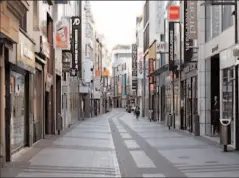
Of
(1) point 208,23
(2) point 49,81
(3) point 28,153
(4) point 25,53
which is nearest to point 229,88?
(1) point 208,23

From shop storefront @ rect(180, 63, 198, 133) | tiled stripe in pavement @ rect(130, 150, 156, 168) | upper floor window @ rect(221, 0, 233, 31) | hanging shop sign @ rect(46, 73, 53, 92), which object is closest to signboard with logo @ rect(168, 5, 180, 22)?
shop storefront @ rect(180, 63, 198, 133)

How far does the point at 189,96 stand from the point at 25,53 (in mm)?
15437

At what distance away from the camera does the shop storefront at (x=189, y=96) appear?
2927 cm

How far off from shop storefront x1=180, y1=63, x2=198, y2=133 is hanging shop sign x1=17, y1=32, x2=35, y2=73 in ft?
39.3

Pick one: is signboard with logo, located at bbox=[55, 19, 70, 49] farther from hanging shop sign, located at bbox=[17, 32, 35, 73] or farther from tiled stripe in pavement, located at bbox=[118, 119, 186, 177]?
tiled stripe in pavement, located at bbox=[118, 119, 186, 177]

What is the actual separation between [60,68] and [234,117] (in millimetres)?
16830

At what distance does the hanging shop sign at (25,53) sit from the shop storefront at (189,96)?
1197cm

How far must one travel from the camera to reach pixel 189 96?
31.3m

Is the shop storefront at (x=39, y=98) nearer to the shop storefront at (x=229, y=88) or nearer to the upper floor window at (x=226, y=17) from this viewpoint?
the shop storefront at (x=229, y=88)

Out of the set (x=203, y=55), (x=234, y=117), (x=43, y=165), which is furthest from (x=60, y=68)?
(x=43, y=165)

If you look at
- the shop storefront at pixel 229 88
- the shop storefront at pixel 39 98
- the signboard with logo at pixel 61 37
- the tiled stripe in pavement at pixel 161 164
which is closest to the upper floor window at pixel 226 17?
the shop storefront at pixel 229 88

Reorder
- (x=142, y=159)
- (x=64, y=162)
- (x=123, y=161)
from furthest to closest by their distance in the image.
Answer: (x=142, y=159)
(x=123, y=161)
(x=64, y=162)

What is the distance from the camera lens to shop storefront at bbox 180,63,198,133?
96.0ft

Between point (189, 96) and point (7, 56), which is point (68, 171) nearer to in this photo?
point (7, 56)
